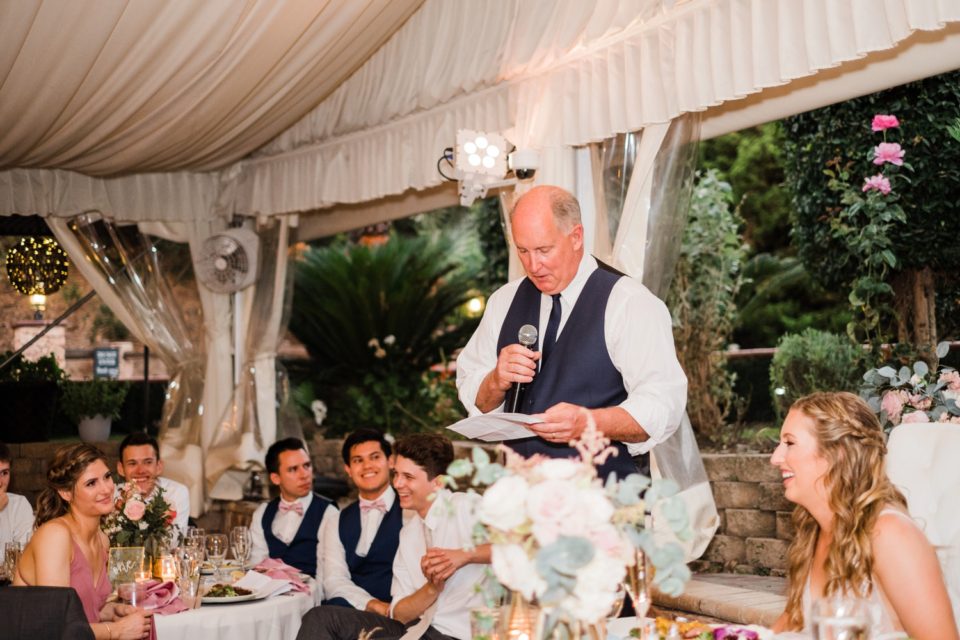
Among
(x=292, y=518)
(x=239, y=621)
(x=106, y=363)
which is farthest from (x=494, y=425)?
(x=106, y=363)

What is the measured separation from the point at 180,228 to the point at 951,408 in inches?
189

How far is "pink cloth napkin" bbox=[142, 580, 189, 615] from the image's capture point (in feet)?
10.6

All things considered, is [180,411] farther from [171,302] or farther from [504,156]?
[504,156]

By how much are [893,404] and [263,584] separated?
7.51ft

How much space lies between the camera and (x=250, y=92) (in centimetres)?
514

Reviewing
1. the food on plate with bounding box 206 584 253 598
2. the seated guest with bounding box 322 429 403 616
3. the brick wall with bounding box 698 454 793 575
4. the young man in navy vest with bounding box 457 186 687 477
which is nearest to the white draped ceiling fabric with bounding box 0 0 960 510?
the young man in navy vest with bounding box 457 186 687 477

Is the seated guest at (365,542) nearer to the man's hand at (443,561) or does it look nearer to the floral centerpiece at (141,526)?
the floral centerpiece at (141,526)

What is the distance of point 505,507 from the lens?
159cm

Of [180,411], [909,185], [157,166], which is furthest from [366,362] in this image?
[909,185]

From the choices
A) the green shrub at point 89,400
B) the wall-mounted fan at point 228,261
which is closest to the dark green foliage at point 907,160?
the wall-mounted fan at point 228,261

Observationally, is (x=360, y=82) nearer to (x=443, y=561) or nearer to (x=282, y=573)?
(x=282, y=573)

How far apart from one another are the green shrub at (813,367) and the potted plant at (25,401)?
16.3 ft

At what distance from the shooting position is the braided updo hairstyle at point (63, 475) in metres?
3.38

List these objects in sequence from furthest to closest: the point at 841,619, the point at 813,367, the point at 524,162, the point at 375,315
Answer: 1. the point at 375,315
2. the point at 813,367
3. the point at 524,162
4. the point at 841,619
